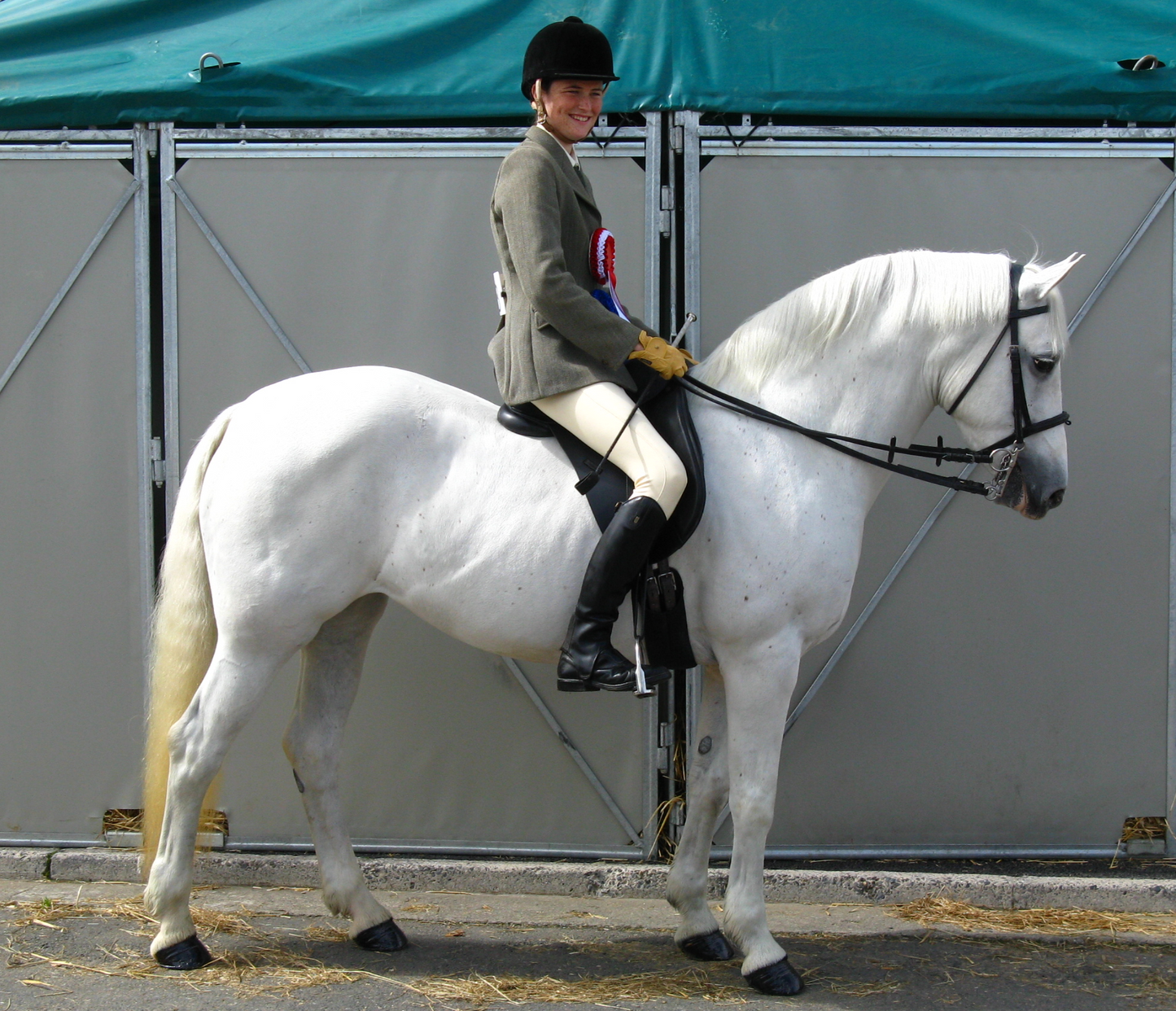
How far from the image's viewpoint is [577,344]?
126 inches

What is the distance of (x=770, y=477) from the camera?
10.8ft

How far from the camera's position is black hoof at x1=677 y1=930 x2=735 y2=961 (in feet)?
11.8

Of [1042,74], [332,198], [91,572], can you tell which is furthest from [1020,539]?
[91,572]

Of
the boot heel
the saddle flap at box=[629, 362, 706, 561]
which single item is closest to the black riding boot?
the boot heel

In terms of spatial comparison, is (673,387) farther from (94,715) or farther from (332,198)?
(94,715)

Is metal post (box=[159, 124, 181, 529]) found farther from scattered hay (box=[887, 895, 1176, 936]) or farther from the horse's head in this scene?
scattered hay (box=[887, 895, 1176, 936])

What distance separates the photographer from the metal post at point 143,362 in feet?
14.4

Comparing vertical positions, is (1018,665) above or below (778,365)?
below

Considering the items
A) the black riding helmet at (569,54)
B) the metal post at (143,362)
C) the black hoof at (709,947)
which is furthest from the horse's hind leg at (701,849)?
the metal post at (143,362)

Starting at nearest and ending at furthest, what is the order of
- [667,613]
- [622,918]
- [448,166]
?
[667,613] → [622,918] → [448,166]

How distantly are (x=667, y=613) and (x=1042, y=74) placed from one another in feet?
9.25

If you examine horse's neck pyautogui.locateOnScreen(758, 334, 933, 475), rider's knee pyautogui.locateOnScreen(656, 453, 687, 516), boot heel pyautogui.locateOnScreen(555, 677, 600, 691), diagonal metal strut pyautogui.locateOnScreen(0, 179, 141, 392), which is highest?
diagonal metal strut pyautogui.locateOnScreen(0, 179, 141, 392)

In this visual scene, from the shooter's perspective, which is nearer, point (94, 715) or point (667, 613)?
point (667, 613)

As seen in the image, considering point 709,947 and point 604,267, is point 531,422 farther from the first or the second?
point 709,947
